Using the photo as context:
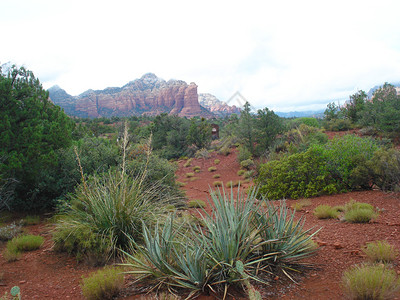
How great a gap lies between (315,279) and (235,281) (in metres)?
1.13

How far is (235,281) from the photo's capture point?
3.50 m

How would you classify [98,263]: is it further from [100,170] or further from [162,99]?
[162,99]

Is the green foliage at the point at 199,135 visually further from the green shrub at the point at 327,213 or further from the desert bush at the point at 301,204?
the green shrub at the point at 327,213

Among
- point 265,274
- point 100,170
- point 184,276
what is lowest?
point 265,274

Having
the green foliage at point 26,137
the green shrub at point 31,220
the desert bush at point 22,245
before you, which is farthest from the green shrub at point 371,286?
the green shrub at point 31,220

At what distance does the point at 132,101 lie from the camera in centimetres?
12712

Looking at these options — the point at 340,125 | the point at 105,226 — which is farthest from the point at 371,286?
the point at 340,125

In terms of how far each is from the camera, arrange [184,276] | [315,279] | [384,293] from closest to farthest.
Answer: [384,293] → [184,276] → [315,279]

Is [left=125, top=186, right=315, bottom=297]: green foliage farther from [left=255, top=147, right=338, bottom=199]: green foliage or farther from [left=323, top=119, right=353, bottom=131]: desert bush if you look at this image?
[left=323, top=119, right=353, bottom=131]: desert bush

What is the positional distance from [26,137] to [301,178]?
10.0 metres

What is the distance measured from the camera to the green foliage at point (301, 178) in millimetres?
10844

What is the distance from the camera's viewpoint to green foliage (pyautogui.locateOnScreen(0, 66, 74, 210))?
8062 millimetres

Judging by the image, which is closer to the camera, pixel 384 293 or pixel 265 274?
pixel 384 293

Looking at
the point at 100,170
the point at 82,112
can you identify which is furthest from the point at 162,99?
the point at 100,170
